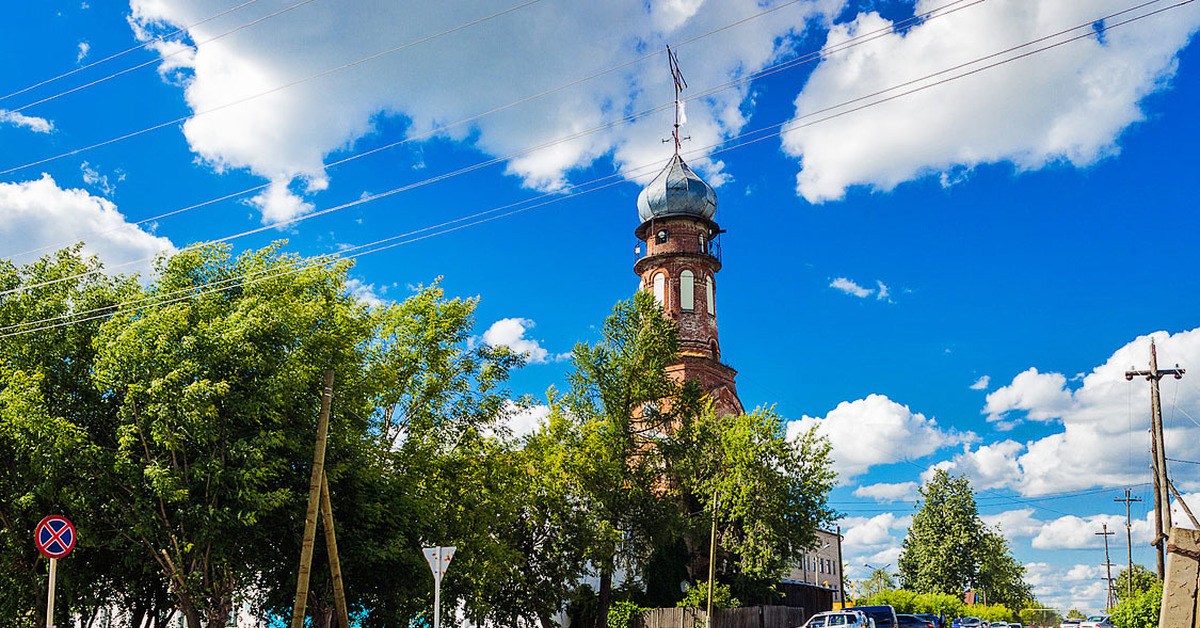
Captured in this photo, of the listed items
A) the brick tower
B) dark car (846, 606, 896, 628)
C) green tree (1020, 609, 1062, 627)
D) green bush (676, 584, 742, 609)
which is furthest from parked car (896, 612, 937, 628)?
green tree (1020, 609, 1062, 627)

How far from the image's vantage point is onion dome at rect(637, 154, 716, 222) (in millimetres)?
58000

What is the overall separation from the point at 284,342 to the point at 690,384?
1046 inches

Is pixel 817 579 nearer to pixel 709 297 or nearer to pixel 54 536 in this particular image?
pixel 709 297

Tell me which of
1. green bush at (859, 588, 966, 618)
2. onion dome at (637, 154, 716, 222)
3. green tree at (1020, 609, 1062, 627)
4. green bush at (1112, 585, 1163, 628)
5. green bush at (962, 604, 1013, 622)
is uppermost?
onion dome at (637, 154, 716, 222)

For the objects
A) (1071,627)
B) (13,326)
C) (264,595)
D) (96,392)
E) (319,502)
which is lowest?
(1071,627)

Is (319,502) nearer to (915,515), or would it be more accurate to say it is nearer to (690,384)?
(690,384)

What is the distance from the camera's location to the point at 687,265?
56.7m

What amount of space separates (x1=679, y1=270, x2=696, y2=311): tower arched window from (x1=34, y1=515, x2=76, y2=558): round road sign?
42.8m

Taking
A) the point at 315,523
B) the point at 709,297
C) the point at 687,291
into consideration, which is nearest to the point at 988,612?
the point at 709,297

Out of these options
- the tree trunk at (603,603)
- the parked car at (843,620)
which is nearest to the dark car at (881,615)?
the parked car at (843,620)

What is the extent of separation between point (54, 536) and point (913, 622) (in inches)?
1541

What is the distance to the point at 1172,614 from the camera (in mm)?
6164

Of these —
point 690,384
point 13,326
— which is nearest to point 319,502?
point 13,326

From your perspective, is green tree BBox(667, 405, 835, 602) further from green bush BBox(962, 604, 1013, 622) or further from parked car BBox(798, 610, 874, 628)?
green bush BBox(962, 604, 1013, 622)
